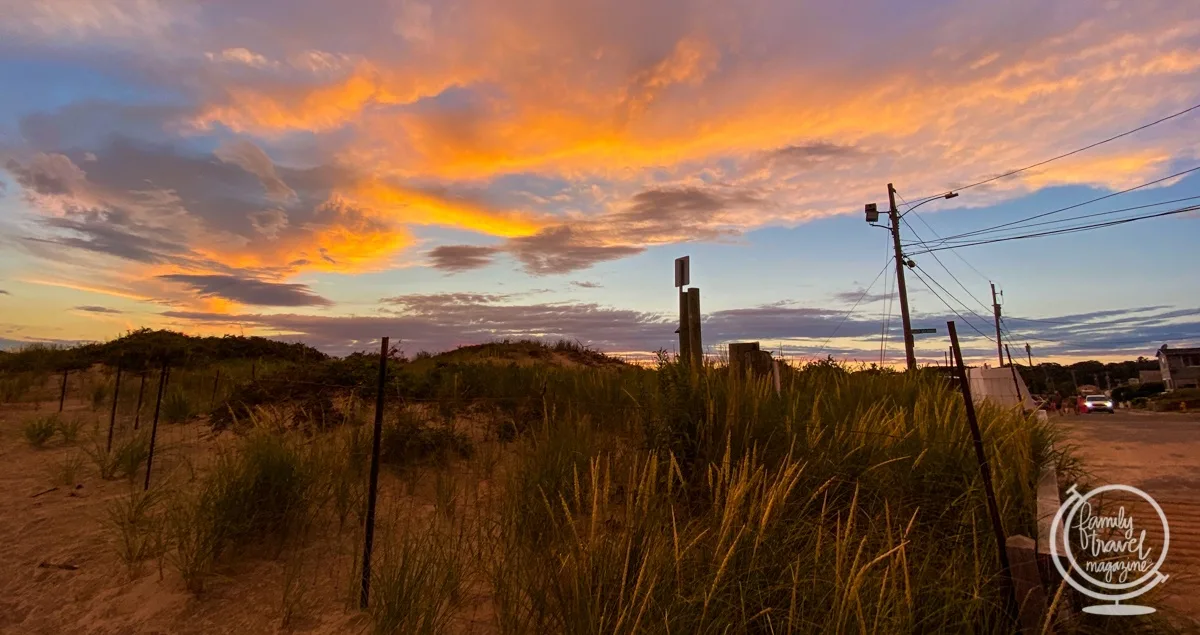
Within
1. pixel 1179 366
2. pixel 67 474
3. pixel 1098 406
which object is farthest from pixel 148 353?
pixel 1179 366

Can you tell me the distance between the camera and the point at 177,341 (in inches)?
727

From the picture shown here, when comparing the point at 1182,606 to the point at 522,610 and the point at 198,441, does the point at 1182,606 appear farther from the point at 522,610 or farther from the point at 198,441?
the point at 198,441

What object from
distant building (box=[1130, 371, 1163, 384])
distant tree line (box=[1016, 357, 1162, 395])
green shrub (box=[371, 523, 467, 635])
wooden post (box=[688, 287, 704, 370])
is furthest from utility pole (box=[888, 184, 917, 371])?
distant building (box=[1130, 371, 1163, 384])

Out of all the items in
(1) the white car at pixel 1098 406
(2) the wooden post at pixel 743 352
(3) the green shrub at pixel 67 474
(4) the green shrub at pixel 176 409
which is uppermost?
(2) the wooden post at pixel 743 352

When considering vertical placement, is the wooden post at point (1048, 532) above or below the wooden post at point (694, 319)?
below

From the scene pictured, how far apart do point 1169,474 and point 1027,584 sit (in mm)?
8823

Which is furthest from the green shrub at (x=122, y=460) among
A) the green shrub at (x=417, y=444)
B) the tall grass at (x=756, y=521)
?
the tall grass at (x=756, y=521)

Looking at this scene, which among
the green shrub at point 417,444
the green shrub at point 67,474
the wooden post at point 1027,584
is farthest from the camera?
the green shrub at point 417,444

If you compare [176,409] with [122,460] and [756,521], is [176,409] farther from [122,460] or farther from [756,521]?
[756,521]

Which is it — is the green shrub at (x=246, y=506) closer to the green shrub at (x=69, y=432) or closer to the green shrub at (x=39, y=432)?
the green shrub at (x=69, y=432)

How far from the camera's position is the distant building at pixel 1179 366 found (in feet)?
285

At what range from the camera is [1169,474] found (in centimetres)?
830

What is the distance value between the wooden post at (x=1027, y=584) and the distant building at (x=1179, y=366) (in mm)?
120815

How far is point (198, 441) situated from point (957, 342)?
330 inches
